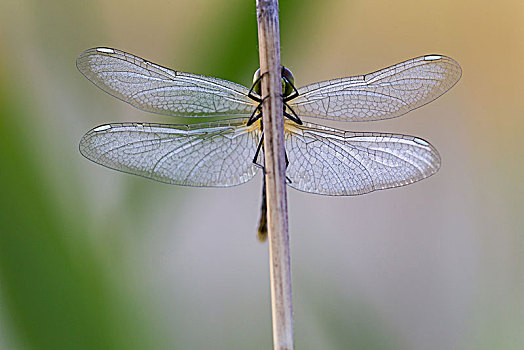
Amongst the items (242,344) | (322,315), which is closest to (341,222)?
(322,315)

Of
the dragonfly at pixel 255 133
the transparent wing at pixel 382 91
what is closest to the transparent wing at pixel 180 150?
the dragonfly at pixel 255 133

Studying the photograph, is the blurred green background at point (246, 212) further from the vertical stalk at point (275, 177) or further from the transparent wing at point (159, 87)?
the vertical stalk at point (275, 177)

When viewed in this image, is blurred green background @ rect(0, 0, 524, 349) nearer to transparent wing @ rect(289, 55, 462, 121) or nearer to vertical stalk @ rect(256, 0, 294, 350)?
transparent wing @ rect(289, 55, 462, 121)

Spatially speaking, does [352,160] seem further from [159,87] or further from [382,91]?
[159,87]

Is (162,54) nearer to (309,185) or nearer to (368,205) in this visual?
(309,185)

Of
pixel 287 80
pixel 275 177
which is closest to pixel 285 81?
pixel 287 80

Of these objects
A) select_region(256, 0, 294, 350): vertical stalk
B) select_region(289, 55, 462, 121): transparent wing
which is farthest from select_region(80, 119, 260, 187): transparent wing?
select_region(256, 0, 294, 350): vertical stalk

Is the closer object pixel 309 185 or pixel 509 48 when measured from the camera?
pixel 309 185
